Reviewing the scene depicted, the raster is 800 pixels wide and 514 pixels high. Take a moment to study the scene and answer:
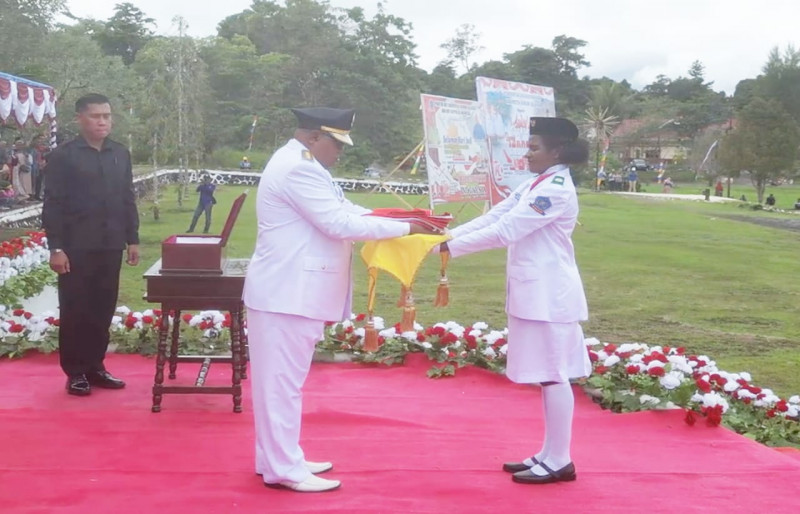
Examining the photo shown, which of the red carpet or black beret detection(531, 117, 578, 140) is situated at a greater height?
black beret detection(531, 117, 578, 140)

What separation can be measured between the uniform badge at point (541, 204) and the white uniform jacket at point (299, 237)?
25.6 inches

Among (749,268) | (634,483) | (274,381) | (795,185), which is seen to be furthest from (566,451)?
(795,185)

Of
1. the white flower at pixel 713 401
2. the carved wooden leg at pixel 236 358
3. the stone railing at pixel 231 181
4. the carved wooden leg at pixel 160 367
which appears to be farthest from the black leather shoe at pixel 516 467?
the stone railing at pixel 231 181

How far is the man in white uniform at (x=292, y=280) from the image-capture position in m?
3.17

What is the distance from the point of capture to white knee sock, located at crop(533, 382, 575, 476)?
132 inches

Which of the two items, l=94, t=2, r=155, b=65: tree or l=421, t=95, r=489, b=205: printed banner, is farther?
l=94, t=2, r=155, b=65: tree

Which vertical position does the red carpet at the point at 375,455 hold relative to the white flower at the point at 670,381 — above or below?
below

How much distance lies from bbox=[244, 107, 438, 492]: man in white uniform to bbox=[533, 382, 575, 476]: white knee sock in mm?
816

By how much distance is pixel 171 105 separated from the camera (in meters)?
22.8

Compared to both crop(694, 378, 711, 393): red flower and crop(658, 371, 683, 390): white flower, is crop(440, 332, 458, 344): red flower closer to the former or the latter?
crop(658, 371, 683, 390): white flower

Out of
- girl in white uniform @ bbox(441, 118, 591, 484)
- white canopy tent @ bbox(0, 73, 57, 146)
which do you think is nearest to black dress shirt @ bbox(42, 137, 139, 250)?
girl in white uniform @ bbox(441, 118, 591, 484)

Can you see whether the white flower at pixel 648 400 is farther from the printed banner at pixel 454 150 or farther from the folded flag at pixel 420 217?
the printed banner at pixel 454 150

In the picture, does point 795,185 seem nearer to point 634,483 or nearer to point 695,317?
point 695,317

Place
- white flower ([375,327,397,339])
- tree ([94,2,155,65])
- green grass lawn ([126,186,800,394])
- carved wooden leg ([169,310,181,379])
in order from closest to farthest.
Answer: carved wooden leg ([169,310,181,379]), white flower ([375,327,397,339]), green grass lawn ([126,186,800,394]), tree ([94,2,155,65])
